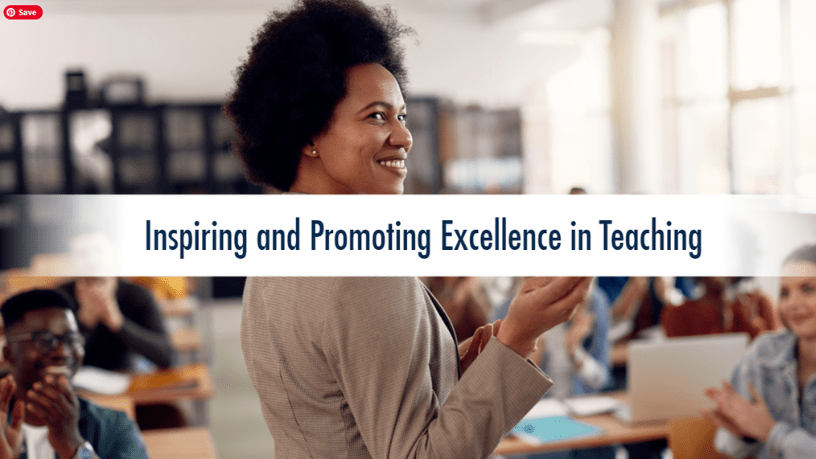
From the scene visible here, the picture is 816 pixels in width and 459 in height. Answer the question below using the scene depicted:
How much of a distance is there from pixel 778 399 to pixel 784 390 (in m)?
0.03

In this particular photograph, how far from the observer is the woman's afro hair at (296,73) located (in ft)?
3.28

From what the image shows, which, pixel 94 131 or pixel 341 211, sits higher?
pixel 94 131

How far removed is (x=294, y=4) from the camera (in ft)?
3.61

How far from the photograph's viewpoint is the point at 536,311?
34.8 inches

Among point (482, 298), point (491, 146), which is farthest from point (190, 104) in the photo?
point (482, 298)

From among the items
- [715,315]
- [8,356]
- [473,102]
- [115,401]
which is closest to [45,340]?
[8,356]

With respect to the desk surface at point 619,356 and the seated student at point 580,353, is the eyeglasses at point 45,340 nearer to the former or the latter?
the seated student at point 580,353

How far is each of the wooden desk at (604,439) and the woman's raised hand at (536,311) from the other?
4.71 feet

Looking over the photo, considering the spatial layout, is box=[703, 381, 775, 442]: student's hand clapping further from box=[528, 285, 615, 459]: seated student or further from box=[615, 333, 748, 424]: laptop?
box=[528, 285, 615, 459]: seated student

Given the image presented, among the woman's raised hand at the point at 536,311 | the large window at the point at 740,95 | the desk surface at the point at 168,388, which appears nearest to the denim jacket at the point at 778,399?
the woman's raised hand at the point at 536,311

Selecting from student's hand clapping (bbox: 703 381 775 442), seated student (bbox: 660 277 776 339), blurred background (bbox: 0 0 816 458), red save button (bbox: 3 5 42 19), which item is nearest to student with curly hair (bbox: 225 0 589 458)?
student's hand clapping (bbox: 703 381 775 442)

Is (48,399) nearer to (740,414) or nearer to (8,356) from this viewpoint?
(8,356)

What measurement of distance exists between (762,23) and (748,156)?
113cm

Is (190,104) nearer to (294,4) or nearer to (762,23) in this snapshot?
A: (762,23)
